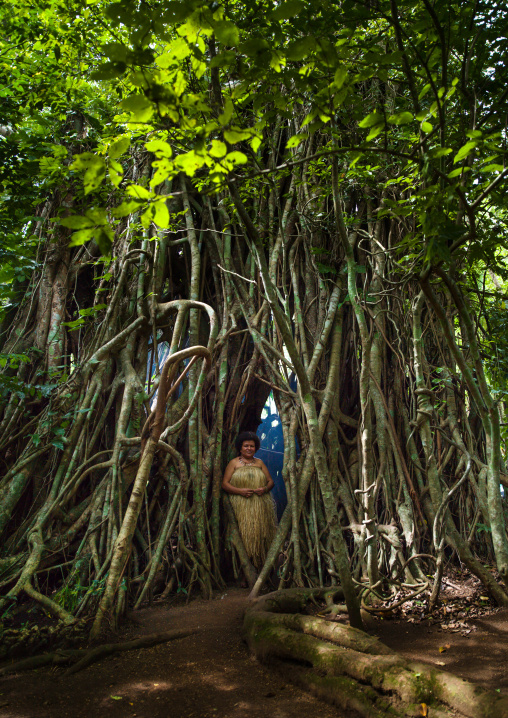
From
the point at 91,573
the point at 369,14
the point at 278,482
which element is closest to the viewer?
the point at 369,14

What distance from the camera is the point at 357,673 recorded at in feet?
5.74

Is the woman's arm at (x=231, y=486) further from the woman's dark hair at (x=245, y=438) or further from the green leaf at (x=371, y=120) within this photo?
the green leaf at (x=371, y=120)

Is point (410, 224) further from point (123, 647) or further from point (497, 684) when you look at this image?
point (123, 647)

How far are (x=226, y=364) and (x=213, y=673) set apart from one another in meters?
2.34

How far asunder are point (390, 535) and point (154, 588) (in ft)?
5.38

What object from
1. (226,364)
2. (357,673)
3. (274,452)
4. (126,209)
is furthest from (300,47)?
(274,452)

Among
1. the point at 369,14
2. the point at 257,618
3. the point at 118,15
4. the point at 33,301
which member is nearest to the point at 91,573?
the point at 257,618

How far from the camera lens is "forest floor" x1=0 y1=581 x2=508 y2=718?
1.81 m

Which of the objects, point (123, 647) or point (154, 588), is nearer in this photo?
point (123, 647)

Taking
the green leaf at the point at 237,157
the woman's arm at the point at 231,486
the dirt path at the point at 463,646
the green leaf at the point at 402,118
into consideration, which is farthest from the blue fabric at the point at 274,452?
the green leaf at the point at 237,157

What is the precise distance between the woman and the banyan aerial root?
4.12 feet

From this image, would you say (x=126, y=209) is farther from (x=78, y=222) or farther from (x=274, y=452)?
(x=274, y=452)

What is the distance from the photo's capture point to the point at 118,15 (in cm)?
141

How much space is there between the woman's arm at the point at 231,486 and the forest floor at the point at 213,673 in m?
1.05
